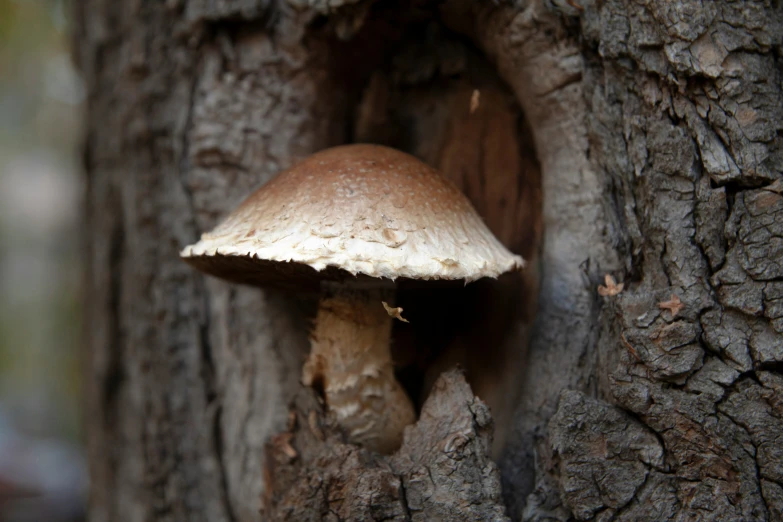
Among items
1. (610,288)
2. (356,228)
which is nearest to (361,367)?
(356,228)

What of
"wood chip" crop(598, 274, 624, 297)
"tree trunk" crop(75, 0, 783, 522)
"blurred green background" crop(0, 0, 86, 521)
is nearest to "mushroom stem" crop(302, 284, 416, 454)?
"tree trunk" crop(75, 0, 783, 522)

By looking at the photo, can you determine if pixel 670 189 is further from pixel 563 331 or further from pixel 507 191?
pixel 507 191

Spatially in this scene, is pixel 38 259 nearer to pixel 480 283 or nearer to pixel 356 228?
pixel 480 283

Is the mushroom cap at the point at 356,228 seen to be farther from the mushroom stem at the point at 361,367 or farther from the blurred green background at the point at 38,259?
the blurred green background at the point at 38,259

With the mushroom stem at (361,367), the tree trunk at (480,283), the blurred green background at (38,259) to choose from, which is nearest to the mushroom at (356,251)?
the mushroom stem at (361,367)

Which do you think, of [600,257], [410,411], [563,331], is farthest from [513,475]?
[600,257]

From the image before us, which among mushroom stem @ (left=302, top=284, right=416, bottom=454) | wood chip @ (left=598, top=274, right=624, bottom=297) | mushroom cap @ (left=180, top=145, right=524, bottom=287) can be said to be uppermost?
mushroom cap @ (left=180, top=145, right=524, bottom=287)

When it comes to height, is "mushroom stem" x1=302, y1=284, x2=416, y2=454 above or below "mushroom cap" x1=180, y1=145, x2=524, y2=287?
below

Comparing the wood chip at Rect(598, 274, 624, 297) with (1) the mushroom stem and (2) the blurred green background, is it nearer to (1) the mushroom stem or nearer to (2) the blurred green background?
(1) the mushroom stem
